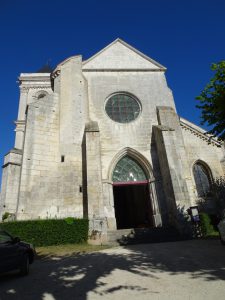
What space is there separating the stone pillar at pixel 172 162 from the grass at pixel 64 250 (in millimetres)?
4341

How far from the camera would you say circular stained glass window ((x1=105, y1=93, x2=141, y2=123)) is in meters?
15.3

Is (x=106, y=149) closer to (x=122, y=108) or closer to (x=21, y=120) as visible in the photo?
(x=122, y=108)

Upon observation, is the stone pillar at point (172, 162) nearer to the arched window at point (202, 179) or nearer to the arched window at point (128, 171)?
the arched window at point (128, 171)

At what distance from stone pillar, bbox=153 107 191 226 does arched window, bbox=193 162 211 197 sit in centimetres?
174

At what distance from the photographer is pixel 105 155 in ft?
45.3

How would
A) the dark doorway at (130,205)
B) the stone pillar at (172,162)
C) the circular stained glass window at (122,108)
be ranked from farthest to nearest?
the dark doorway at (130,205)
the circular stained glass window at (122,108)
the stone pillar at (172,162)

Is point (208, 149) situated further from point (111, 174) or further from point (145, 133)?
point (111, 174)

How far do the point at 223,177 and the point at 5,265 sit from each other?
13.7 m

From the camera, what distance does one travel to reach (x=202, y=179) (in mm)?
15109

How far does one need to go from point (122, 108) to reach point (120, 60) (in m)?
4.49

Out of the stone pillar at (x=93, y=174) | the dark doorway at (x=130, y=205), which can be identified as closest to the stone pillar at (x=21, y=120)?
the dark doorway at (x=130, y=205)

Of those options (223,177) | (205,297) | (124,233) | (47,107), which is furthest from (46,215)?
(223,177)

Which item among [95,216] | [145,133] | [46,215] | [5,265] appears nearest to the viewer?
[5,265]

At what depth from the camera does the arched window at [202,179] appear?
48.2 feet
